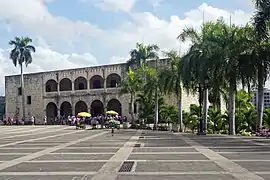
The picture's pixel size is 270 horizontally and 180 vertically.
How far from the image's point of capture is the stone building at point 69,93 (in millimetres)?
61594

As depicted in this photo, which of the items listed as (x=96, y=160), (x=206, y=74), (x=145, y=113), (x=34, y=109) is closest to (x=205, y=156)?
(x=96, y=160)

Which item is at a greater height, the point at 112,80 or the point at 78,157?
the point at 112,80

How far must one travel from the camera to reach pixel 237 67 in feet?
94.1

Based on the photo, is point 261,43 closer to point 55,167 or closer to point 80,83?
point 55,167

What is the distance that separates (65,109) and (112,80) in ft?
34.0

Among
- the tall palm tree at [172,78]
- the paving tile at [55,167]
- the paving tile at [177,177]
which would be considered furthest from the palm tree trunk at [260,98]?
the paving tile at [177,177]

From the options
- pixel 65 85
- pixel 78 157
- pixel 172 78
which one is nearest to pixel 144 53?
pixel 172 78

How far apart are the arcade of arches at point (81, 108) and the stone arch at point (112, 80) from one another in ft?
6.87

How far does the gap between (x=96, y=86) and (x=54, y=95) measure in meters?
6.39

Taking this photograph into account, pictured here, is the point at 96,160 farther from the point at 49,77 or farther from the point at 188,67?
the point at 49,77

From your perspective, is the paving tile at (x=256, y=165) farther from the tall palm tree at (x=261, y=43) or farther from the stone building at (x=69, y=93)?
the stone building at (x=69, y=93)

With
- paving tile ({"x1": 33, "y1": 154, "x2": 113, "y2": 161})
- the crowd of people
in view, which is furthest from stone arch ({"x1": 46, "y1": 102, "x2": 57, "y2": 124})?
paving tile ({"x1": 33, "y1": 154, "x2": 113, "y2": 161})

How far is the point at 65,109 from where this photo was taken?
68688 millimetres

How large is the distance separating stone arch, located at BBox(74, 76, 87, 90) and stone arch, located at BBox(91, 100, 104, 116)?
275 centimetres
